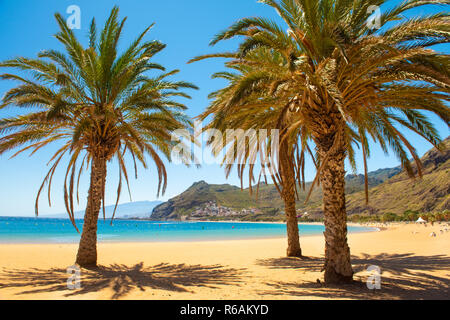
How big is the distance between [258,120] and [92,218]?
6.84 meters

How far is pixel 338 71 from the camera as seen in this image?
6.66 metres

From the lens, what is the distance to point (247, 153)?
33.1ft

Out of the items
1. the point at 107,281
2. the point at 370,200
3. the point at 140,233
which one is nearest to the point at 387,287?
the point at 107,281

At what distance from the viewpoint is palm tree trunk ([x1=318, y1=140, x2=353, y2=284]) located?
6465 millimetres

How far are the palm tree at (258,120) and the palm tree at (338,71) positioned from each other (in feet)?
0.68

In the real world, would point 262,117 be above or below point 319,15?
below

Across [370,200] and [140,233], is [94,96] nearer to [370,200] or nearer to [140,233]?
[140,233]

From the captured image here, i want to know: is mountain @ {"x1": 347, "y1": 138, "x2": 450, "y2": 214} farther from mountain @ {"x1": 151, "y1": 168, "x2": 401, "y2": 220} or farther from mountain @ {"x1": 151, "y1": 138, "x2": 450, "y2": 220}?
mountain @ {"x1": 151, "y1": 168, "x2": 401, "y2": 220}

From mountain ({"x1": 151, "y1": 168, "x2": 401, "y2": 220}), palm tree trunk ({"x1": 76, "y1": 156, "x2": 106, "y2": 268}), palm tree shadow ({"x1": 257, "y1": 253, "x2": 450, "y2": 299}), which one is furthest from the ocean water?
mountain ({"x1": 151, "y1": 168, "x2": 401, "y2": 220})

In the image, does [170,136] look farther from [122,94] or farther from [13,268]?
[13,268]

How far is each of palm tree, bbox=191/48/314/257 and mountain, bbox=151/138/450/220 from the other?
4.63 feet

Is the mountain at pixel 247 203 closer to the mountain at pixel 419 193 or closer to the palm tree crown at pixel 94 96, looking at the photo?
the mountain at pixel 419 193
